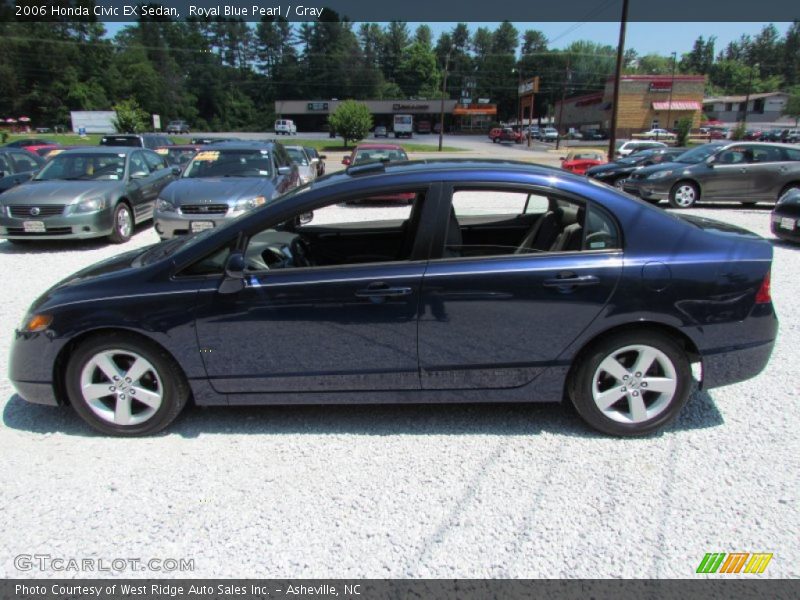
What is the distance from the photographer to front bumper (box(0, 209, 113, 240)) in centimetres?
835

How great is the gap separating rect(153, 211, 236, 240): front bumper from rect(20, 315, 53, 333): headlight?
181 inches

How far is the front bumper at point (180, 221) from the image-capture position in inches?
302

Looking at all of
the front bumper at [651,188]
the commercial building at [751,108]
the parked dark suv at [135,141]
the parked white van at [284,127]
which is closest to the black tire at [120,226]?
the front bumper at [651,188]

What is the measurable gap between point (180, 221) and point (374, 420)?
553 cm

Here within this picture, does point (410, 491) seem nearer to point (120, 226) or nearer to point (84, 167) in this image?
point (120, 226)

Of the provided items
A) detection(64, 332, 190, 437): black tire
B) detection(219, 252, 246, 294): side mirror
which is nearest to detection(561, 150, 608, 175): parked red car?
detection(219, 252, 246, 294): side mirror

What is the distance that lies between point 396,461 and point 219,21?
13512cm

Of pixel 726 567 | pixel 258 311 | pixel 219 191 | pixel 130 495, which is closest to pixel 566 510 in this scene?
pixel 726 567

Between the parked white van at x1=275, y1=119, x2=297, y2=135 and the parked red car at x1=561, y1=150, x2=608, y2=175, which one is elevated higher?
the parked white van at x1=275, y1=119, x2=297, y2=135

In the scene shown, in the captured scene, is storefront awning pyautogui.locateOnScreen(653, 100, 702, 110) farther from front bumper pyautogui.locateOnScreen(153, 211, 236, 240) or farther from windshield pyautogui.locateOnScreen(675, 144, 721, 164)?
front bumper pyautogui.locateOnScreen(153, 211, 236, 240)

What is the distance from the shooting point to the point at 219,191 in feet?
26.1

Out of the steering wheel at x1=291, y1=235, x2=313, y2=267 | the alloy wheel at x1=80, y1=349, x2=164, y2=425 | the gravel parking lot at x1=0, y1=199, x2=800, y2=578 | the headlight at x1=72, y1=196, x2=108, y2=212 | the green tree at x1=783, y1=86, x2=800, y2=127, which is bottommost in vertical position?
the gravel parking lot at x1=0, y1=199, x2=800, y2=578

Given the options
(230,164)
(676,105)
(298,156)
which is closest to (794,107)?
(676,105)

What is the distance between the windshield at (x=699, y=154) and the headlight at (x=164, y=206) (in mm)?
11670
